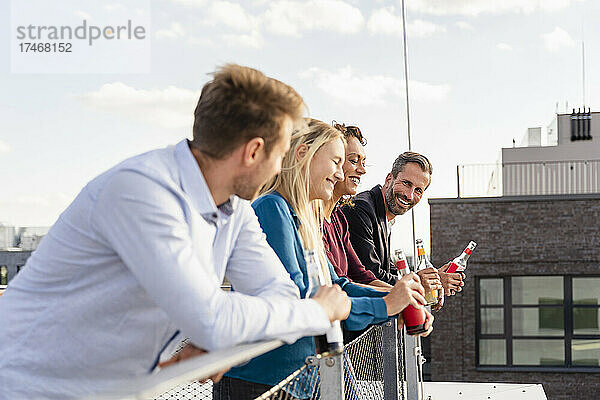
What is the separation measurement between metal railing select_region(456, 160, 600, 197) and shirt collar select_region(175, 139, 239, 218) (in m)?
17.1

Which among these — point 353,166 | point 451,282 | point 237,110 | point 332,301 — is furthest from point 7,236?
point 237,110

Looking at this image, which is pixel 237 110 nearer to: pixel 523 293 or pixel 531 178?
pixel 523 293

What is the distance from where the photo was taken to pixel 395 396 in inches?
142

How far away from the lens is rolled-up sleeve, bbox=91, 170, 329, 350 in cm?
145

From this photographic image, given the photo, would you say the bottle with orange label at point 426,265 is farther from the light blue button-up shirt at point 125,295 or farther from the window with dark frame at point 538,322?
the window with dark frame at point 538,322

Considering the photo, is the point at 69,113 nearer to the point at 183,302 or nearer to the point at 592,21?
the point at 592,21

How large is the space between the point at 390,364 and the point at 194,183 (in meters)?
2.27

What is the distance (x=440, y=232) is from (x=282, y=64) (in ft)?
28.9

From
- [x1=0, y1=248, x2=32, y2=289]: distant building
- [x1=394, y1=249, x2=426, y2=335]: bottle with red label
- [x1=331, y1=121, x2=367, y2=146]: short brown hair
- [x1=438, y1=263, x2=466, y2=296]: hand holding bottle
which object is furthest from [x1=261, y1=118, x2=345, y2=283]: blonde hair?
[x1=0, y1=248, x2=32, y2=289]: distant building

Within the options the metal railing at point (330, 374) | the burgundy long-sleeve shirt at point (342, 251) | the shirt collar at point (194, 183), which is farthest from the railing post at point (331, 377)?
the burgundy long-sleeve shirt at point (342, 251)

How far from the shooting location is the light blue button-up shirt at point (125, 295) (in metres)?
1.46

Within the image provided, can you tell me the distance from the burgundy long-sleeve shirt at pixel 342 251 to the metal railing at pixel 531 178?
14.9 m

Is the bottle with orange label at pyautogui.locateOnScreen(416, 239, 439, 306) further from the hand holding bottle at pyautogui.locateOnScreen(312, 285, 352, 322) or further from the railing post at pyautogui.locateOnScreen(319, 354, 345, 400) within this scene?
the hand holding bottle at pyautogui.locateOnScreen(312, 285, 352, 322)

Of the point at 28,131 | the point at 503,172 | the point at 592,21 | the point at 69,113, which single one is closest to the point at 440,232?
the point at 503,172
